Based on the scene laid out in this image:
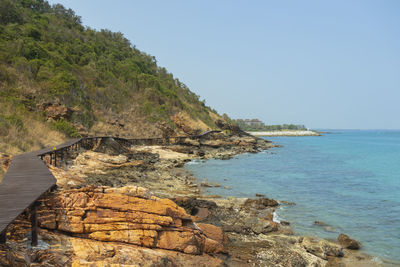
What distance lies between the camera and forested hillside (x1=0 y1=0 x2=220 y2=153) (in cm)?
2380

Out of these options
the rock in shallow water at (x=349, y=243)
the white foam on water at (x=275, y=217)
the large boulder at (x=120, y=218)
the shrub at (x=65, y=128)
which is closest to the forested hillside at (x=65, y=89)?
the shrub at (x=65, y=128)

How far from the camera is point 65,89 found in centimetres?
3269

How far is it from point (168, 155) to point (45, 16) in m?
43.0

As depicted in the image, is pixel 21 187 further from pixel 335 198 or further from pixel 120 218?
pixel 335 198

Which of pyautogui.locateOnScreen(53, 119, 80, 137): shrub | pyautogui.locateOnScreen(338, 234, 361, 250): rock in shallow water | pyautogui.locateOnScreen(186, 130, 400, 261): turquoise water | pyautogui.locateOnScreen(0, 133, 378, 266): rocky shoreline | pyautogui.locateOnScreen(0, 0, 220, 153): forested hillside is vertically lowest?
pyautogui.locateOnScreen(186, 130, 400, 261): turquoise water

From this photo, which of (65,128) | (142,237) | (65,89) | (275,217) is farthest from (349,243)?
(65,89)

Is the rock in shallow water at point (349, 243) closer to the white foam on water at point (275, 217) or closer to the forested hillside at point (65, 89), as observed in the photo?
the white foam on water at point (275, 217)

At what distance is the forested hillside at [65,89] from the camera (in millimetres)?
23800

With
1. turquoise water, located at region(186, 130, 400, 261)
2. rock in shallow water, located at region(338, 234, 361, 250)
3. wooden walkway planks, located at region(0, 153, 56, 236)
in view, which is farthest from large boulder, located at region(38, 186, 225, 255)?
turquoise water, located at region(186, 130, 400, 261)

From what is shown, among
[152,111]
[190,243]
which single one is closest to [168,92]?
[152,111]

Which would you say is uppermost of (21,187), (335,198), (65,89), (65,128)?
(65,89)

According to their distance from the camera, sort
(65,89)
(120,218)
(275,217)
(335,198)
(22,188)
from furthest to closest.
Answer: (65,89) → (335,198) → (275,217) → (22,188) → (120,218)

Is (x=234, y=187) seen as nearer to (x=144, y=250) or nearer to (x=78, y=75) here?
(x=144, y=250)

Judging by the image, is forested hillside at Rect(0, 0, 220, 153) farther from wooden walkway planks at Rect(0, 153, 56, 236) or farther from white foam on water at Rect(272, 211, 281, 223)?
white foam on water at Rect(272, 211, 281, 223)
